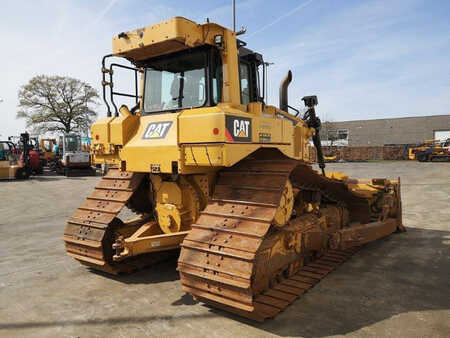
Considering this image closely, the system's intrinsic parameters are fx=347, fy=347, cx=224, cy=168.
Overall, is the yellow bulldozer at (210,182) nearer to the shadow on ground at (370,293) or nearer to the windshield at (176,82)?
the windshield at (176,82)

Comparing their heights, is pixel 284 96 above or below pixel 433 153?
above

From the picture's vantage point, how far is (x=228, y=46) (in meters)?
4.26

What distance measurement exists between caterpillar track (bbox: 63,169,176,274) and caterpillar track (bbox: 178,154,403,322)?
4.89 feet

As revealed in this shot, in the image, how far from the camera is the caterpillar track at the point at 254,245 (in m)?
3.35

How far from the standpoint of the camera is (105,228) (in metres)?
4.60

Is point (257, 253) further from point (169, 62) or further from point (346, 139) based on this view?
point (346, 139)

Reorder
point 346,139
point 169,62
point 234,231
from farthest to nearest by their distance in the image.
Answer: point 346,139 → point 169,62 → point 234,231

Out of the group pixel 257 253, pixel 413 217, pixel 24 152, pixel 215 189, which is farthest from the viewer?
pixel 24 152

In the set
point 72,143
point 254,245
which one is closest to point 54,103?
point 72,143

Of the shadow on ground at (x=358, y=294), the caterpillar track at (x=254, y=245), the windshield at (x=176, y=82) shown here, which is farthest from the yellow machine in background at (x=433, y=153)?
the windshield at (x=176, y=82)

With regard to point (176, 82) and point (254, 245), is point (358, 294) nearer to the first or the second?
point (254, 245)

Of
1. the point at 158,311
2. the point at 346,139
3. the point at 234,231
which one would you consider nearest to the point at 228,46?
the point at 234,231

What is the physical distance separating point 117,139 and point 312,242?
305cm

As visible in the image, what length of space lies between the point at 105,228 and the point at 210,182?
60.1 inches
